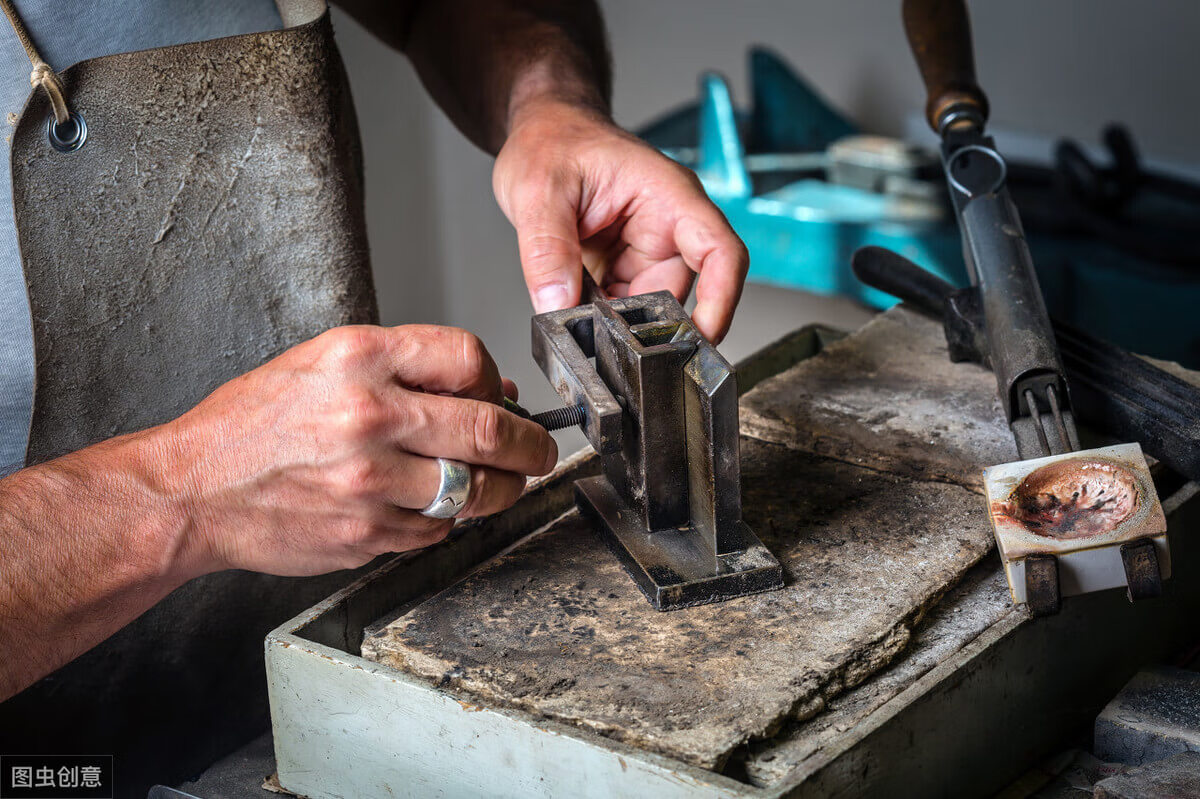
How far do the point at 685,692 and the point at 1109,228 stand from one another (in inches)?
80.3

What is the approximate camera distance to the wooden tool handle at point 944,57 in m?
1.43

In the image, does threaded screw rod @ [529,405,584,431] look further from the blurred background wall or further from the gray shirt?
the blurred background wall

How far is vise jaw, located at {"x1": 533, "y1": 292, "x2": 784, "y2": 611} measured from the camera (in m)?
0.94

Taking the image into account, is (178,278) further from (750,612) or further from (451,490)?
(750,612)

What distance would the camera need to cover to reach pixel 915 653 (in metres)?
0.95

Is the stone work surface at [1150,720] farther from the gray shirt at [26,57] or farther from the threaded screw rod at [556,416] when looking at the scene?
the gray shirt at [26,57]

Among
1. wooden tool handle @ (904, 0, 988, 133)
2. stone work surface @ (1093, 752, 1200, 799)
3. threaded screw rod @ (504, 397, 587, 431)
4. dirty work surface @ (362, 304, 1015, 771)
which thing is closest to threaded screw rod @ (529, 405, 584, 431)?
threaded screw rod @ (504, 397, 587, 431)

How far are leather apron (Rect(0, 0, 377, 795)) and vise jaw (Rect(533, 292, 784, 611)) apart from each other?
1.18 feet

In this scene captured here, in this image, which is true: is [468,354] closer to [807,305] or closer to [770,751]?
[770,751]

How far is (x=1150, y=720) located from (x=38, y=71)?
111cm

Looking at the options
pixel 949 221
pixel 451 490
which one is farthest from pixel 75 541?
pixel 949 221

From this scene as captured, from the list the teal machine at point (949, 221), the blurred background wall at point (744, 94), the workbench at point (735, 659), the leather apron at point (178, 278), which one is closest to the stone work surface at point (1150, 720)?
the workbench at point (735, 659)

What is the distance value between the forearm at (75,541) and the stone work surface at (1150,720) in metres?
0.78

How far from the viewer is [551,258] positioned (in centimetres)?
120
